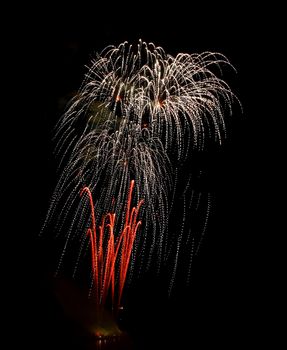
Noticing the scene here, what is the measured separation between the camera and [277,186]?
1279 centimetres

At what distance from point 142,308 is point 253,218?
218 inches

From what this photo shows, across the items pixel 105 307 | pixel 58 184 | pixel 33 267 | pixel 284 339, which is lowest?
pixel 284 339

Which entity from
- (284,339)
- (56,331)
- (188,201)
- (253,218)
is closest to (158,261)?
(188,201)

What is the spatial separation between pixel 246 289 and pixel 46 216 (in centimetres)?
562

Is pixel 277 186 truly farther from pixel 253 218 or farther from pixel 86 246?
pixel 86 246

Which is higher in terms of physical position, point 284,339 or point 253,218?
point 253,218

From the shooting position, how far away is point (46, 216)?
10961mm

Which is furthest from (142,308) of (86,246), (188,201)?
(188,201)

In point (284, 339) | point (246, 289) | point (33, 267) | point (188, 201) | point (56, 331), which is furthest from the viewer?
point (188, 201)

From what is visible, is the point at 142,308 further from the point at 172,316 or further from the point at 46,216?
the point at 46,216

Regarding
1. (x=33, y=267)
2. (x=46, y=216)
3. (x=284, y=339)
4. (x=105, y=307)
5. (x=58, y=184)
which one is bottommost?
(x=284, y=339)

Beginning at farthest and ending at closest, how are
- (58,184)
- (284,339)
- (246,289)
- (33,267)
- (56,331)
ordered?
1. (246,289)
2. (58,184)
3. (33,267)
4. (284,339)
5. (56,331)

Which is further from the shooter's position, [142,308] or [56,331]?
[142,308]

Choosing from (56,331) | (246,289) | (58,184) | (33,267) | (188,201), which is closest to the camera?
(56,331)
